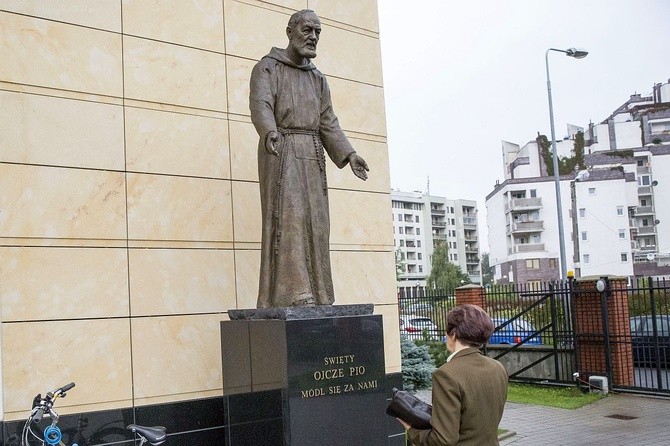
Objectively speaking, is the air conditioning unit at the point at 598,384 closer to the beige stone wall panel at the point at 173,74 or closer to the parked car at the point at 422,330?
the parked car at the point at 422,330

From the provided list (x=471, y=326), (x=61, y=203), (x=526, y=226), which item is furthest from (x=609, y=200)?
(x=471, y=326)

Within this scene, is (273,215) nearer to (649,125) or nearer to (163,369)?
(163,369)

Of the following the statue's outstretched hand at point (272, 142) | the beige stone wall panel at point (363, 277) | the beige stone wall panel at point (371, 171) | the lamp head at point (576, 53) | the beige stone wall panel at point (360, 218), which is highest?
the lamp head at point (576, 53)

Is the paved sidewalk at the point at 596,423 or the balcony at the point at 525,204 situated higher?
the balcony at the point at 525,204

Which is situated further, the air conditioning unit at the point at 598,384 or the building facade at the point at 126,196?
the air conditioning unit at the point at 598,384

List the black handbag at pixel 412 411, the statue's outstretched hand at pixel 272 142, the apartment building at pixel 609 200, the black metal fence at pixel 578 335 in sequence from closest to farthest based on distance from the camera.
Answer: the black handbag at pixel 412 411
the statue's outstretched hand at pixel 272 142
the black metal fence at pixel 578 335
the apartment building at pixel 609 200

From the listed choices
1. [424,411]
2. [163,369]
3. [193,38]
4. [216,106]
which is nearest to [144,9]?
[193,38]

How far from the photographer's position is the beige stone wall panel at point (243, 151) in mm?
7730

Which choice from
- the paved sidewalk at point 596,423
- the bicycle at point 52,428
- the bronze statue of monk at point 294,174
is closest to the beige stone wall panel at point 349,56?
the bronze statue of monk at point 294,174

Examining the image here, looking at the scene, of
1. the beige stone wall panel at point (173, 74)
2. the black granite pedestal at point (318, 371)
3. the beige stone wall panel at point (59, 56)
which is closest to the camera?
the black granite pedestal at point (318, 371)

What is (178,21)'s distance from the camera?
7.50 metres

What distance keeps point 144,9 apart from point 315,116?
2.13 metres

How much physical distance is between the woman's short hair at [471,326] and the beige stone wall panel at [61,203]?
13.2ft

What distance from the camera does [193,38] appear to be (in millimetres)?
7594
